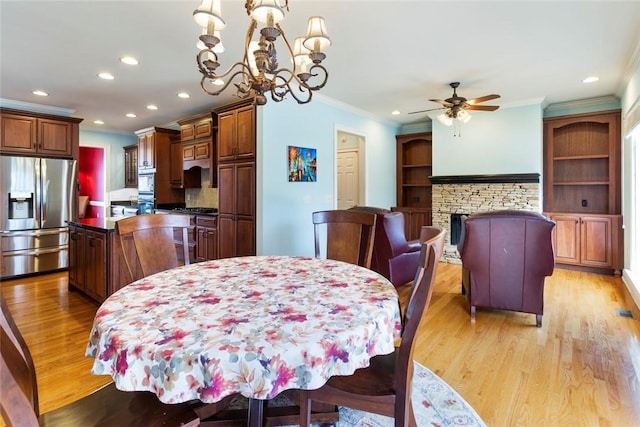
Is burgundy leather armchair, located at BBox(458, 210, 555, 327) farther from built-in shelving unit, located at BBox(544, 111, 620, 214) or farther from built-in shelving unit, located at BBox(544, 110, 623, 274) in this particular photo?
built-in shelving unit, located at BBox(544, 111, 620, 214)

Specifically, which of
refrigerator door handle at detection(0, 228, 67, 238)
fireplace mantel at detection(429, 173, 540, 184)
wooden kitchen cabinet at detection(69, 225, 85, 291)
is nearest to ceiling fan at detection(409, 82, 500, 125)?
fireplace mantel at detection(429, 173, 540, 184)

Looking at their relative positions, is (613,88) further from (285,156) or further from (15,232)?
(15,232)

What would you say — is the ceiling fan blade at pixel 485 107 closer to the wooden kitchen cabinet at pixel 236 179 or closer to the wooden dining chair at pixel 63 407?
the wooden kitchen cabinet at pixel 236 179

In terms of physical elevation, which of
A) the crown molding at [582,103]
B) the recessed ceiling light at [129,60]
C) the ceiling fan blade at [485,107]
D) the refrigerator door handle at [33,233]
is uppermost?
the crown molding at [582,103]

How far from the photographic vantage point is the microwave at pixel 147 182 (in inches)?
231

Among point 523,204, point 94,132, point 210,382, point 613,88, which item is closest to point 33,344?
point 210,382

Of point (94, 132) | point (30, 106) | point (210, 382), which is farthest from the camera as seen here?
point (94, 132)

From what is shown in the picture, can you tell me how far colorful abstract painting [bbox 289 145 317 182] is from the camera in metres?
4.39

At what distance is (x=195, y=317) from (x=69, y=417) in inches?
18.5

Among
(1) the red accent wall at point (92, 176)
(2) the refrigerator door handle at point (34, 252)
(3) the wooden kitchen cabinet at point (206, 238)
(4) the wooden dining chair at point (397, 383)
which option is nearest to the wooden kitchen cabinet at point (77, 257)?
(2) the refrigerator door handle at point (34, 252)

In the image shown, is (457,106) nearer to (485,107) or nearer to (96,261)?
(485,107)

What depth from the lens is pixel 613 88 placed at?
14.5ft

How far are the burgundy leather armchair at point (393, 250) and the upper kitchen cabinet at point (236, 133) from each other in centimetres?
172

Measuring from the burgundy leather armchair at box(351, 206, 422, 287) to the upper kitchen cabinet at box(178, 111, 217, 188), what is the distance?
8.65ft
